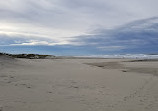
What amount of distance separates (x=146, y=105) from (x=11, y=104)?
395cm

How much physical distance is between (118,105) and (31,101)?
8.34 ft

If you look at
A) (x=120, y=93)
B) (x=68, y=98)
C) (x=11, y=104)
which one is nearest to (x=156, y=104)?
(x=120, y=93)

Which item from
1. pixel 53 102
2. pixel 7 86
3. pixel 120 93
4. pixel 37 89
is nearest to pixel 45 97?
pixel 53 102

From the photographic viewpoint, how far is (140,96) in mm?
6566

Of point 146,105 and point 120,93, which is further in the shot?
point 120,93

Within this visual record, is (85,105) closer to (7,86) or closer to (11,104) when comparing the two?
(11,104)

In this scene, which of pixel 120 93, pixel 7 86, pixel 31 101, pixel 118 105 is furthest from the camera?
pixel 120 93

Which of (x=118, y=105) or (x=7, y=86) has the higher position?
(x=7, y=86)

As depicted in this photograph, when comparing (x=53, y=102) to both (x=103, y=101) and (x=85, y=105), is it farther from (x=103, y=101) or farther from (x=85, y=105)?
(x=103, y=101)

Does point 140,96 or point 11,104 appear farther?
point 140,96

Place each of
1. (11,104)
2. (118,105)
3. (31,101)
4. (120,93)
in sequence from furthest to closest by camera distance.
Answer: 1. (120,93)
2. (118,105)
3. (31,101)
4. (11,104)

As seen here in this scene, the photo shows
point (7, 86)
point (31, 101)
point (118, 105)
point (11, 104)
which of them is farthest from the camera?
point (7, 86)

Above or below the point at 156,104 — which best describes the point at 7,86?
above

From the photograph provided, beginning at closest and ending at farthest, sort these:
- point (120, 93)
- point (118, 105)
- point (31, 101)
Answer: point (31, 101)
point (118, 105)
point (120, 93)
